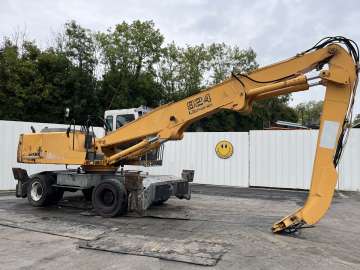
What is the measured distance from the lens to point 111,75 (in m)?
38.3

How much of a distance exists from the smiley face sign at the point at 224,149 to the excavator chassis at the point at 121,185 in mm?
6748

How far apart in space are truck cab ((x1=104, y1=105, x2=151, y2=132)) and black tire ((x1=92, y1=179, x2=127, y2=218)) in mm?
3825

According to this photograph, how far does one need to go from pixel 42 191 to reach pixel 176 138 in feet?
13.8

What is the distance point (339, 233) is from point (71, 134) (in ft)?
22.8

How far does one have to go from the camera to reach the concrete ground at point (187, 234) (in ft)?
19.7

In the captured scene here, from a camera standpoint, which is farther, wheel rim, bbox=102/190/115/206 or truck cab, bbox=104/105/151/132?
truck cab, bbox=104/105/151/132

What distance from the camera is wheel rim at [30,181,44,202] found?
1091cm

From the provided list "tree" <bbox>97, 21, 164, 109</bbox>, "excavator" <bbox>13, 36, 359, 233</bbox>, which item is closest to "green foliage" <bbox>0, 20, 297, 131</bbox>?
"tree" <bbox>97, 21, 164, 109</bbox>

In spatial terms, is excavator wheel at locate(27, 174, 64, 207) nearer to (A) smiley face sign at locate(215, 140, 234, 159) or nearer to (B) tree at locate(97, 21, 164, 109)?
(A) smiley face sign at locate(215, 140, 234, 159)

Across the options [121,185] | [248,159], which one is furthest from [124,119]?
[248,159]

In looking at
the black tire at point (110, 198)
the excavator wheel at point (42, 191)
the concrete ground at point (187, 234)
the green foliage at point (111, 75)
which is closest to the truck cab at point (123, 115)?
the concrete ground at point (187, 234)

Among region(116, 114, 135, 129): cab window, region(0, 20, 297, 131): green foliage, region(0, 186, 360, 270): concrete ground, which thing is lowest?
region(0, 186, 360, 270): concrete ground

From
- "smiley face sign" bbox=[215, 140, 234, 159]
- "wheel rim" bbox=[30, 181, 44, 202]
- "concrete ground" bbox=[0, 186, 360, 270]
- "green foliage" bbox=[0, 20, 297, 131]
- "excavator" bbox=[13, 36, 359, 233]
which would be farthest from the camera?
"green foliage" bbox=[0, 20, 297, 131]

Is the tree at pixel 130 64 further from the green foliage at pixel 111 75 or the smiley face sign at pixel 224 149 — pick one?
the smiley face sign at pixel 224 149
